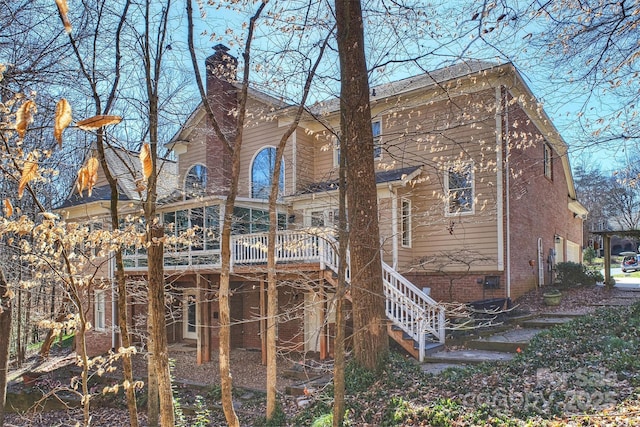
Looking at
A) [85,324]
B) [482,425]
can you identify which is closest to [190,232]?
[85,324]

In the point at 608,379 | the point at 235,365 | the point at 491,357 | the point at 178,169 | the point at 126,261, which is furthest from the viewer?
the point at 178,169

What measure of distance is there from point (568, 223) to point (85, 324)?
874 inches

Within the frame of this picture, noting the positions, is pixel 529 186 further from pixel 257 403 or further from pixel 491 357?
pixel 257 403

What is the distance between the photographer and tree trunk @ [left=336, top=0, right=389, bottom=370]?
24.5 ft

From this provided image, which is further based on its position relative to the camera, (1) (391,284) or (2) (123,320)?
(1) (391,284)

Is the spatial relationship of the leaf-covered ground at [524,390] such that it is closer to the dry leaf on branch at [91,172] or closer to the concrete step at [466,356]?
the concrete step at [466,356]

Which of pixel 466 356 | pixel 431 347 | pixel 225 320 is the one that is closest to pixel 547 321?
pixel 466 356

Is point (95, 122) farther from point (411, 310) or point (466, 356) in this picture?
point (466, 356)

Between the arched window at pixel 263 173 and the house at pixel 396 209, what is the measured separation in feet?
0.13

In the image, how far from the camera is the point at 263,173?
1636 cm

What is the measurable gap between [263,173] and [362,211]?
30.1 feet

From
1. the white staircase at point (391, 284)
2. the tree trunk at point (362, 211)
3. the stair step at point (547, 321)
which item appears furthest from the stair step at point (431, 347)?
the stair step at point (547, 321)

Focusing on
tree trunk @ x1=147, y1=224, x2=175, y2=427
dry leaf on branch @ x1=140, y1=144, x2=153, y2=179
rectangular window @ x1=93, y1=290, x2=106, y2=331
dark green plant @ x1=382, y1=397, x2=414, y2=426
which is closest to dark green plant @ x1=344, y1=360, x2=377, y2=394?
dark green plant @ x1=382, y1=397, x2=414, y2=426

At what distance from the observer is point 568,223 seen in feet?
72.4
